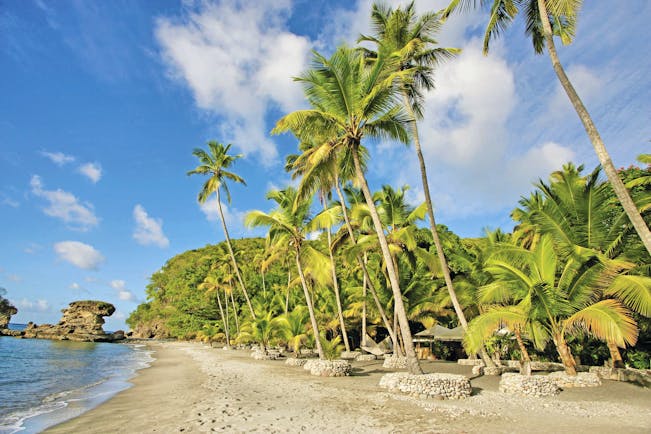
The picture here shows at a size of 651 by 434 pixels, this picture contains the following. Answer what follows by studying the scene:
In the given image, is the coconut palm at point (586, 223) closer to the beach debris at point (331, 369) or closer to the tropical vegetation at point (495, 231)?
the tropical vegetation at point (495, 231)

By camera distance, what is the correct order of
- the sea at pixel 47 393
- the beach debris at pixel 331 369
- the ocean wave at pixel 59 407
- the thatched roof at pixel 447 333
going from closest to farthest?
the ocean wave at pixel 59 407
the sea at pixel 47 393
the beach debris at pixel 331 369
the thatched roof at pixel 447 333

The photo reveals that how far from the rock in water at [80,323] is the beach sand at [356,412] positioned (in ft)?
192

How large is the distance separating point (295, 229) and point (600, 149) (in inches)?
441

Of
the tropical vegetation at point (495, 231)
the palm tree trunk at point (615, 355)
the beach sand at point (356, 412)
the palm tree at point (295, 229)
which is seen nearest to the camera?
the beach sand at point (356, 412)

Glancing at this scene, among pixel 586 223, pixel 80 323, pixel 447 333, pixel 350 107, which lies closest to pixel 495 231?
pixel 447 333

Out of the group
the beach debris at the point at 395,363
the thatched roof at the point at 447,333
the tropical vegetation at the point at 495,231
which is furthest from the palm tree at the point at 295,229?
the thatched roof at the point at 447,333

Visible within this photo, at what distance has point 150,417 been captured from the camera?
7.36 meters

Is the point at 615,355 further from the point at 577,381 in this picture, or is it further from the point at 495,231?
the point at 495,231

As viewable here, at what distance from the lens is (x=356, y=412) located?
23.0 ft

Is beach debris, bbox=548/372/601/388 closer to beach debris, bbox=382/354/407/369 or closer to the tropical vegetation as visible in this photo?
the tropical vegetation

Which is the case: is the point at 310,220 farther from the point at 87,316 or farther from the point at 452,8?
the point at 87,316

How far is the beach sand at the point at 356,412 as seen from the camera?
6.04 metres

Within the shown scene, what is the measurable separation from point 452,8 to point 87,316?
68677 millimetres

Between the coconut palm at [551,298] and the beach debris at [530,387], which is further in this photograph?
the coconut palm at [551,298]
